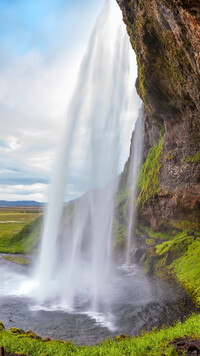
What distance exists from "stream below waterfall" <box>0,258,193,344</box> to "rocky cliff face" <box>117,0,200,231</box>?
11.8 metres

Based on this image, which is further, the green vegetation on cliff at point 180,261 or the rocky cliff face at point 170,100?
the green vegetation on cliff at point 180,261

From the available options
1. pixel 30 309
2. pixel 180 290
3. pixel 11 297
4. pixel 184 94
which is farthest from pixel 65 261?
pixel 184 94

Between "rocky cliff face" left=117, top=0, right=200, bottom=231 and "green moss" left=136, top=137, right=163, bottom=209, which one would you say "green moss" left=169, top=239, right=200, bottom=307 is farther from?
"green moss" left=136, top=137, right=163, bottom=209

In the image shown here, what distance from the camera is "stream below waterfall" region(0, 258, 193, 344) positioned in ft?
50.5

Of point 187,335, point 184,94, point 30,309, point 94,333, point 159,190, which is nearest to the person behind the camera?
point 187,335

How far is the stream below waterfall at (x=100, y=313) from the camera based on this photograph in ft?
50.5

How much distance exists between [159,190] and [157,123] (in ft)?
32.8

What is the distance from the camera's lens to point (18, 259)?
39.7 metres

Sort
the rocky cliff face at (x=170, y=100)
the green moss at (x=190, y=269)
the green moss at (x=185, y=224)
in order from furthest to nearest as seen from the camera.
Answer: the green moss at (x=185, y=224) → the green moss at (x=190, y=269) → the rocky cliff face at (x=170, y=100)

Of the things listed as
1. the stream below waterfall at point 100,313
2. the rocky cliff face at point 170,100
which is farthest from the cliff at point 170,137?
the stream below waterfall at point 100,313

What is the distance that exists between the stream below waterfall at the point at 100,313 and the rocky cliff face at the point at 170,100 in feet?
38.6

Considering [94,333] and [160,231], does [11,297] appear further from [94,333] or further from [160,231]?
[160,231]

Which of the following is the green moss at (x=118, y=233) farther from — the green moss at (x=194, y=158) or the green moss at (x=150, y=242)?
the green moss at (x=194, y=158)

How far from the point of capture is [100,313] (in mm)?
18250
